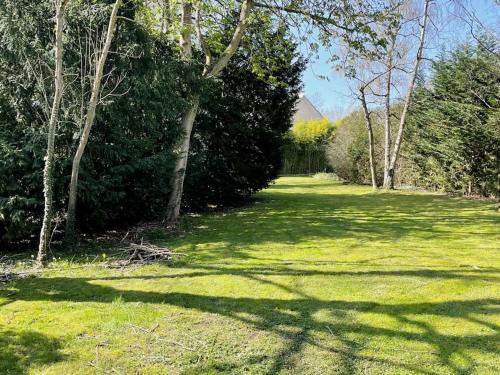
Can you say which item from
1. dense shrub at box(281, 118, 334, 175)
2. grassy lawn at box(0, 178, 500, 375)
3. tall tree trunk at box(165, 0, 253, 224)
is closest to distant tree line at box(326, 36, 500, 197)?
tall tree trunk at box(165, 0, 253, 224)

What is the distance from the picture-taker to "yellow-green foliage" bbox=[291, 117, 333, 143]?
27844mm

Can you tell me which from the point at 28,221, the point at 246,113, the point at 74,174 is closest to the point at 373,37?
the point at 246,113

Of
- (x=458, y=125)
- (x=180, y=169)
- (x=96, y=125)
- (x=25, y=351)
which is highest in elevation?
(x=458, y=125)

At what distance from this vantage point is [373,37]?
7.98 metres

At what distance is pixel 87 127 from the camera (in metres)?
5.25

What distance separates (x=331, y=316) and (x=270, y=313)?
0.51 metres

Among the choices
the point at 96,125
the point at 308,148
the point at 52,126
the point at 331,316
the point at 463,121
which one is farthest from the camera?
the point at 308,148

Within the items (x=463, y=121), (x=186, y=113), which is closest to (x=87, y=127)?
(x=186, y=113)

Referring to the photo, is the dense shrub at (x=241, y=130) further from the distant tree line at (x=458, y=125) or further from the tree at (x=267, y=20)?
the distant tree line at (x=458, y=125)

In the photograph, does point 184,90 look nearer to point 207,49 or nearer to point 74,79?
point 207,49

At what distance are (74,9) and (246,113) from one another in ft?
19.8

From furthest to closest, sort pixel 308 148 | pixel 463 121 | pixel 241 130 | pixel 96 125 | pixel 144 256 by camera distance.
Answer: pixel 308 148 → pixel 463 121 → pixel 241 130 → pixel 96 125 → pixel 144 256

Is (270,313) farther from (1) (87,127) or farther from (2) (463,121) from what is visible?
(2) (463,121)

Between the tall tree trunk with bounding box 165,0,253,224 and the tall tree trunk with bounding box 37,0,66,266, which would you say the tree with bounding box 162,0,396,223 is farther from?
the tall tree trunk with bounding box 37,0,66,266
